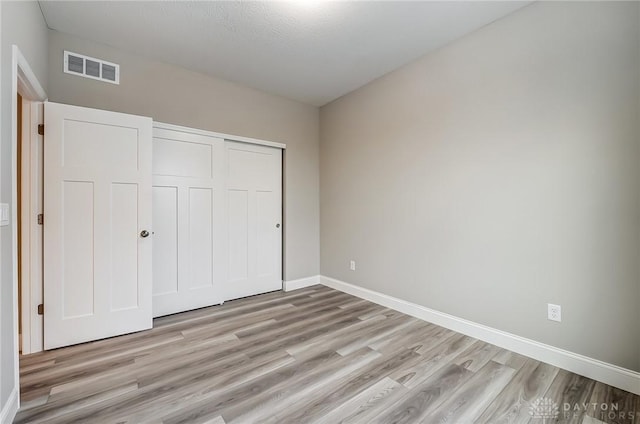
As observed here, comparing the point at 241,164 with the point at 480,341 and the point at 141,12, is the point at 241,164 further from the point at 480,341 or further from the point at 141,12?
the point at 480,341

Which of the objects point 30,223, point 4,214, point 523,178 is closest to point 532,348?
point 523,178

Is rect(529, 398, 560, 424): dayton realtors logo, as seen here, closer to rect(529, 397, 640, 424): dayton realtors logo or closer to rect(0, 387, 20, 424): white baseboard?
rect(529, 397, 640, 424): dayton realtors logo

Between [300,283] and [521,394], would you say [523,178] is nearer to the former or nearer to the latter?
[521,394]

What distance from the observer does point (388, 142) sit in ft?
10.9

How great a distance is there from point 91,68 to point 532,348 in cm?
466

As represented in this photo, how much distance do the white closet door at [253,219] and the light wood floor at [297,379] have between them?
0.97 meters

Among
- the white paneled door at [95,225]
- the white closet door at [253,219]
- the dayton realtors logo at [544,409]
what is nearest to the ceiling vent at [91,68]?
the white paneled door at [95,225]

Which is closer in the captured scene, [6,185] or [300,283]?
[6,185]

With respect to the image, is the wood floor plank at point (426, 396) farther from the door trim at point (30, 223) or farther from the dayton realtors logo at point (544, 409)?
the door trim at point (30, 223)

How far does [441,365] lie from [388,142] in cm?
237

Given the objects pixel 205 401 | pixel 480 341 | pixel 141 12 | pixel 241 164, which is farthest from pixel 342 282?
pixel 141 12

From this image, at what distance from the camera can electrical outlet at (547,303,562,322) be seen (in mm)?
2082

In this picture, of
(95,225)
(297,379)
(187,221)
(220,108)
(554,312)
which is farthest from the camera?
(220,108)

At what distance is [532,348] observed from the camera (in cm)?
220
